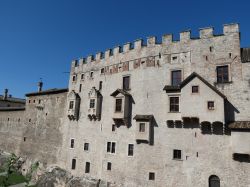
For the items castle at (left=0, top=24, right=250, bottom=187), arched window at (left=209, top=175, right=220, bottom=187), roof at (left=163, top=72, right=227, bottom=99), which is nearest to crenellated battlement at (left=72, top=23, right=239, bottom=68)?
castle at (left=0, top=24, right=250, bottom=187)

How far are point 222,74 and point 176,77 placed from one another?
4586 millimetres

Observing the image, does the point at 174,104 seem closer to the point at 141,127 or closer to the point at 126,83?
the point at 141,127

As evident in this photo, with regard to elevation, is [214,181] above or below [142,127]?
below

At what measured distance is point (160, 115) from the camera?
23266mm

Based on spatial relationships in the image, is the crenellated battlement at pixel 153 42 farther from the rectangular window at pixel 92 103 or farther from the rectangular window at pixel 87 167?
the rectangular window at pixel 87 167

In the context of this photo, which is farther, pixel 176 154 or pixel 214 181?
pixel 176 154

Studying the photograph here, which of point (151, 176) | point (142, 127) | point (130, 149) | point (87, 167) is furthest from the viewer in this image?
point (87, 167)

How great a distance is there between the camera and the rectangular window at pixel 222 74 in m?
20.5

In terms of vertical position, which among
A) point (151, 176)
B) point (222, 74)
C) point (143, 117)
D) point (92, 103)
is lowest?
point (151, 176)

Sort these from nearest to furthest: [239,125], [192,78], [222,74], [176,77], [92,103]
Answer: [239,125], [222,74], [192,78], [176,77], [92,103]

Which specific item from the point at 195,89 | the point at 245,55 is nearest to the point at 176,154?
the point at 195,89

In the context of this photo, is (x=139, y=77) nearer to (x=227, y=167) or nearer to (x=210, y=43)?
(x=210, y=43)

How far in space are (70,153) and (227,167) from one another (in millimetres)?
20933

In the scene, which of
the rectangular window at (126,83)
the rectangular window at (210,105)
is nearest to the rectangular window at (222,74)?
the rectangular window at (210,105)
